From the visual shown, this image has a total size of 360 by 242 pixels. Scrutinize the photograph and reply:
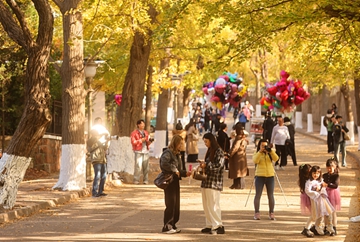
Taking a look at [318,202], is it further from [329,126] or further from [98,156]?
[329,126]

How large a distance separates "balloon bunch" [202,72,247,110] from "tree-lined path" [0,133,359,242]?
20.5m

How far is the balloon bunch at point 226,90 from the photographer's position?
144 feet

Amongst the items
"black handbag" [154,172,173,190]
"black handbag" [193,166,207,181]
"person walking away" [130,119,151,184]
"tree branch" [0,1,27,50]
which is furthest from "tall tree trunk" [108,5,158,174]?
"black handbag" [193,166,207,181]

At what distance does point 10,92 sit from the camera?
31.8 metres

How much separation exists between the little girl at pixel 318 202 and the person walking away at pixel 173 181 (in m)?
1.98

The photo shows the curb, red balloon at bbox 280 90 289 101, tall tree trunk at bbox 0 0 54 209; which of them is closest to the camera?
the curb

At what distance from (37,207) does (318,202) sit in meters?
6.45

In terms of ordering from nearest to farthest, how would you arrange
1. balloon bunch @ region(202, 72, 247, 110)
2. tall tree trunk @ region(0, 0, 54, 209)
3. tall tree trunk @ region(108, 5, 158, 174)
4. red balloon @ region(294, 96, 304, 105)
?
tall tree trunk @ region(0, 0, 54, 209) < tall tree trunk @ region(108, 5, 158, 174) < red balloon @ region(294, 96, 304, 105) < balloon bunch @ region(202, 72, 247, 110)

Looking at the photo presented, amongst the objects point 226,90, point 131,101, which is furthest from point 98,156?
point 226,90

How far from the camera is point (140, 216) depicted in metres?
16.8

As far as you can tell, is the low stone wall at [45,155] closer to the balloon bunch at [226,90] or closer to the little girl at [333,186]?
the balloon bunch at [226,90]

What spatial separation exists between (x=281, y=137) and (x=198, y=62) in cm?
1094

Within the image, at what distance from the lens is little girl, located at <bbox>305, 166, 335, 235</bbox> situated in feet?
45.8

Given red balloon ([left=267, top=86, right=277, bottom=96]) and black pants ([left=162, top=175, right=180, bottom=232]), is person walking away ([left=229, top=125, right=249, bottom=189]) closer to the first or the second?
black pants ([left=162, top=175, right=180, bottom=232])
